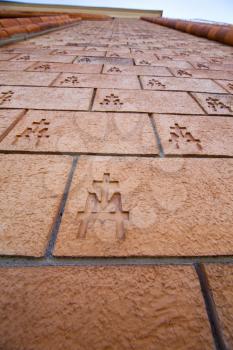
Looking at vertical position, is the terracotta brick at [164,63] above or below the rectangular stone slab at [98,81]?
above

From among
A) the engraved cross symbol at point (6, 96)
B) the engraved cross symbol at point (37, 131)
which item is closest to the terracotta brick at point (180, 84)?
the engraved cross symbol at point (37, 131)

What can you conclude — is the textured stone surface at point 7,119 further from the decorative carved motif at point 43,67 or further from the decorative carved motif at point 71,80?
the decorative carved motif at point 43,67

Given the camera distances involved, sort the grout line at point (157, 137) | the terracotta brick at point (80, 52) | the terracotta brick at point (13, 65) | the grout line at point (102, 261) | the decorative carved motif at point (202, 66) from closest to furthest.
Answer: the grout line at point (102, 261)
the grout line at point (157, 137)
the terracotta brick at point (13, 65)
the decorative carved motif at point (202, 66)
the terracotta brick at point (80, 52)

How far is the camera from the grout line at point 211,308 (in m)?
0.49

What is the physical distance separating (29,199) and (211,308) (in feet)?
2.16

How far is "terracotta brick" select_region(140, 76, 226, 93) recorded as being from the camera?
1.61 m

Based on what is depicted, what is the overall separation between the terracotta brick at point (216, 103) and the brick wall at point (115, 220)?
0.04ft

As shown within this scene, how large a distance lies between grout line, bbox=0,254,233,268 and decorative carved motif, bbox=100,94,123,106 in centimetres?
102

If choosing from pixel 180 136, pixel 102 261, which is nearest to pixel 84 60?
pixel 180 136

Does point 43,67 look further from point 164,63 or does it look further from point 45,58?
point 164,63

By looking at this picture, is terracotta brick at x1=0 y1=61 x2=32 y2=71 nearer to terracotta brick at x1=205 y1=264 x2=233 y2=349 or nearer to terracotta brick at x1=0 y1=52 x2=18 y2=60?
terracotta brick at x1=0 y1=52 x2=18 y2=60

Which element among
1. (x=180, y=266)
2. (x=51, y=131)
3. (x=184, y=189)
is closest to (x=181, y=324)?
(x=180, y=266)

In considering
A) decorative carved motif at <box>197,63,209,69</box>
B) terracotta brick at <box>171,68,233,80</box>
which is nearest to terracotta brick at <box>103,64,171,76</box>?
terracotta brick at <box>171,68,233,80</box>

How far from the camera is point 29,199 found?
2.56 ft
